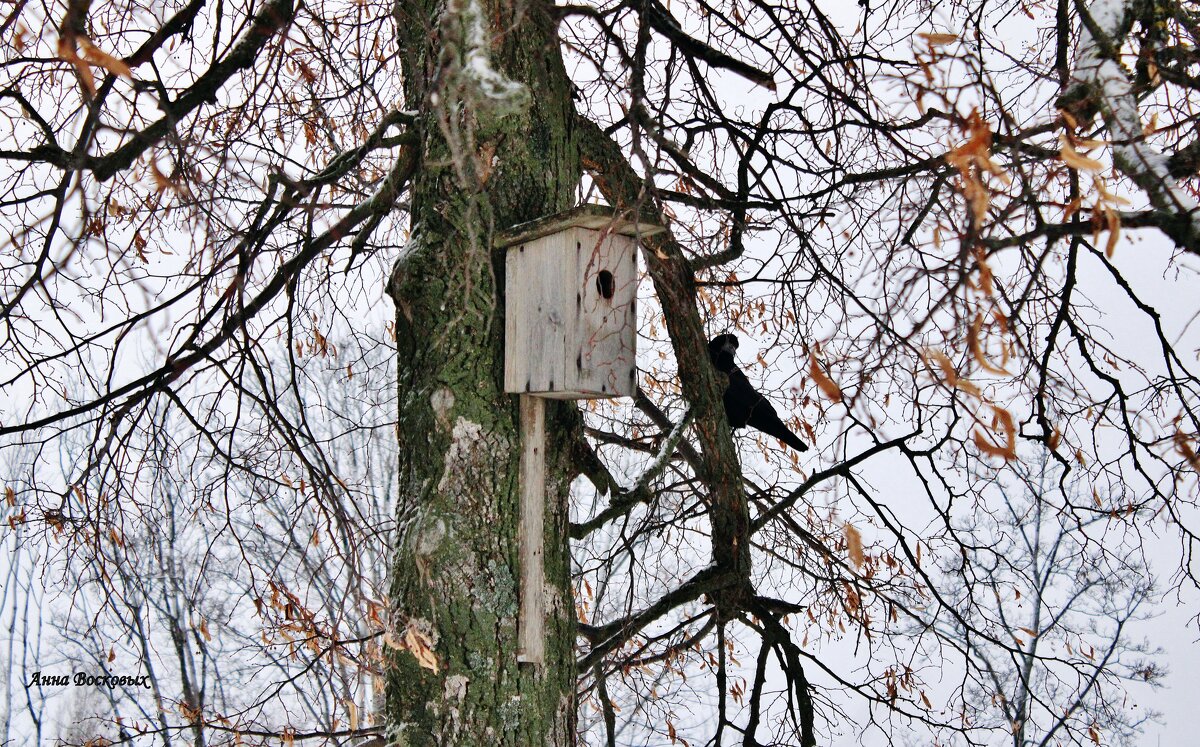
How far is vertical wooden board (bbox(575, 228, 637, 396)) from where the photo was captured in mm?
2414

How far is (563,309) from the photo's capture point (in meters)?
2.41

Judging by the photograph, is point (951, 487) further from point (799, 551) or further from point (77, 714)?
point (77, 714)

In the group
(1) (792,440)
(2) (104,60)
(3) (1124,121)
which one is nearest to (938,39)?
(3) (1124,121)

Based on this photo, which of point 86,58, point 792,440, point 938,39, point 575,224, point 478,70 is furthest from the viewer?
point 792,440

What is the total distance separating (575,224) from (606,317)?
0.27 m

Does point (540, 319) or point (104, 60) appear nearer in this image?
point (104, 60)

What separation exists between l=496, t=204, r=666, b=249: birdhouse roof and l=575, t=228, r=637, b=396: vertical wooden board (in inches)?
1.8

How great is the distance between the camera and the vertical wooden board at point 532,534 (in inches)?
93.1

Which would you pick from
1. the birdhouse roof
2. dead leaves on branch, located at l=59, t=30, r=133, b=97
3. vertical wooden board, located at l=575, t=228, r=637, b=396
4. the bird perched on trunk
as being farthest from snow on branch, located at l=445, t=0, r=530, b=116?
the bird perched on trunk

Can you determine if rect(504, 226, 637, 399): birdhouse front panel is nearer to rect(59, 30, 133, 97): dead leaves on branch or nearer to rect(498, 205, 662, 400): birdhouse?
rect(498, 205, 662, 400): birdhouse

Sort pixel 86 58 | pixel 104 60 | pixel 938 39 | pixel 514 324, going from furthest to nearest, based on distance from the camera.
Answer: pixel 514 324 < pixel 938 39 < pixel 86 58 < pixel 104 60

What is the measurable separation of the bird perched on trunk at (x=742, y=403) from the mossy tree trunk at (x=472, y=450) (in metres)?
1.17

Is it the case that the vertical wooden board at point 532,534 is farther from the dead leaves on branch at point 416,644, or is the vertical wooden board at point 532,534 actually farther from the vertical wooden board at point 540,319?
the dead leaves on branch at point 416,644

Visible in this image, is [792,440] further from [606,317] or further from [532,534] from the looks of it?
[532,534]
